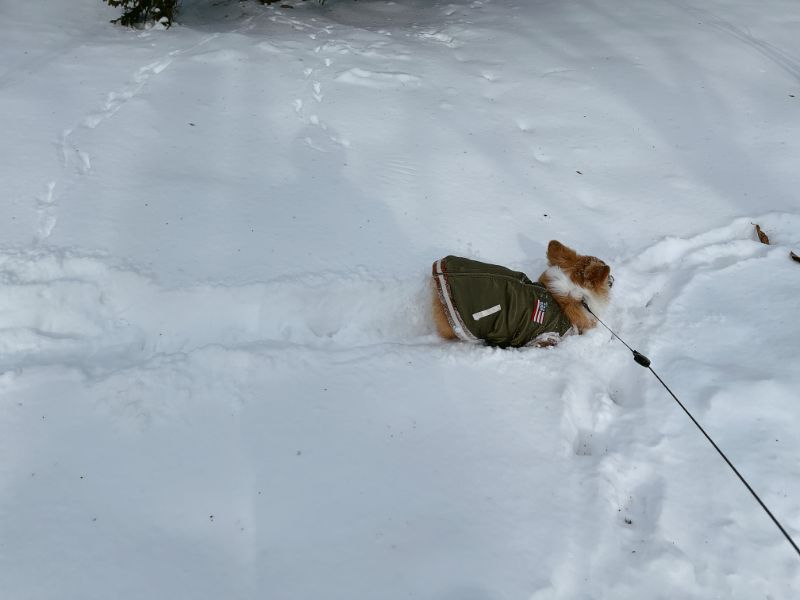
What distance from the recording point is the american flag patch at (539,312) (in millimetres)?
3166

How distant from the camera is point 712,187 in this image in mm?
4461

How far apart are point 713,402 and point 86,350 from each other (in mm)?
3504

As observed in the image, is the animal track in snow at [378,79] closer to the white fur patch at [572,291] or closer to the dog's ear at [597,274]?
the white fur patch at [572,291]

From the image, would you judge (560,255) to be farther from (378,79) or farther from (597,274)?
(378,79)

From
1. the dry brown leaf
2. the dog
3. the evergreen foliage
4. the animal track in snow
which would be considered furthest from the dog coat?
the evergreen foliage

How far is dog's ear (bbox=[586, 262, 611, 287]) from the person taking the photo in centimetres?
327

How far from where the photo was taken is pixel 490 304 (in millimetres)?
3092

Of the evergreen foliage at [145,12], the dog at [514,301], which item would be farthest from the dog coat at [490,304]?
the evergreen foliage at [145,12]

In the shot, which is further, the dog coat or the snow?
the dog coat

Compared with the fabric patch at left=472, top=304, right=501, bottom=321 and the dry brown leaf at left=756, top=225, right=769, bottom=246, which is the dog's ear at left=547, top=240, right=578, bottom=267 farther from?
the dry brown leaf at left=756, top=225, right=769, bottom=246

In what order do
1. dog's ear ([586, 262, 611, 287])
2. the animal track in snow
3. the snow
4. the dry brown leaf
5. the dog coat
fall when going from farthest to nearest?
the animal track in snow → the dry brown leaf → dog's ear ([586, 262, 611, 287]) → the dog coat → the snow

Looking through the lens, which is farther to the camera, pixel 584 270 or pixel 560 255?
pixel 560 255

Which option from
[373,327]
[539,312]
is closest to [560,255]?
[539,312]

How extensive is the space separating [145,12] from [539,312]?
6.19 meters
